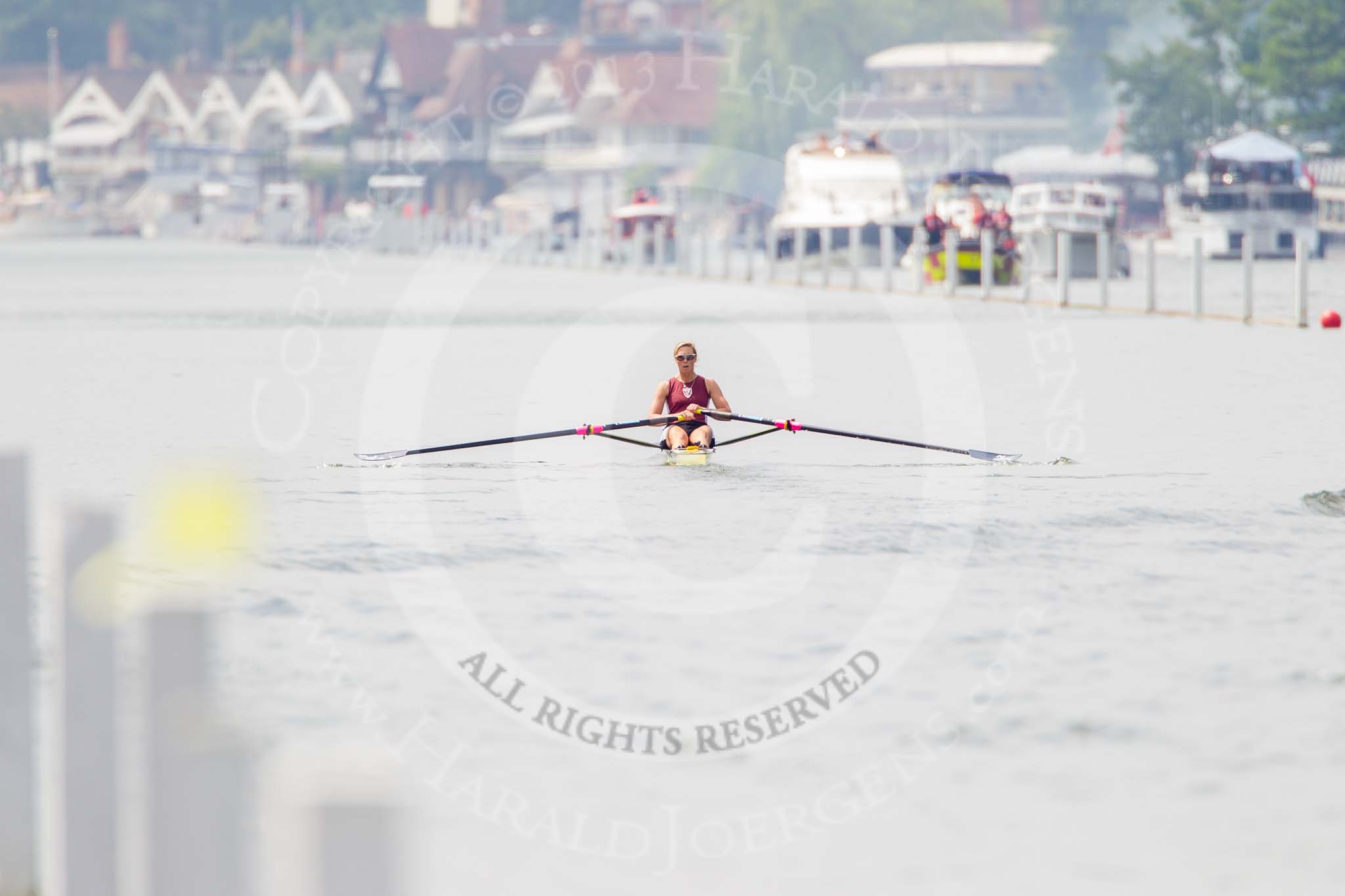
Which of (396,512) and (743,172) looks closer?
(396,512)

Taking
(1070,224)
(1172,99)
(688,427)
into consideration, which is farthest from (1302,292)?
(1172,99)

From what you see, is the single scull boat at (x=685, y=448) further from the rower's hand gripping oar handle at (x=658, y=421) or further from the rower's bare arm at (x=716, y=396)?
the rower's bare arm at (x=716, y=396)

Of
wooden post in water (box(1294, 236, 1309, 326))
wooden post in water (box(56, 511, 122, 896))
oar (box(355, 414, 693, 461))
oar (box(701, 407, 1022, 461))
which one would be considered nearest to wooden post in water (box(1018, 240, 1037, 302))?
wooden post in water (box(1294, 236, 1309, 326))

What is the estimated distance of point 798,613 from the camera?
441 inches

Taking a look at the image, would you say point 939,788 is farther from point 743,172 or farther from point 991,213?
point 743,172

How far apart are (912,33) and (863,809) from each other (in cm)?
14276

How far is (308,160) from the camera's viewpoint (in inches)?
6029

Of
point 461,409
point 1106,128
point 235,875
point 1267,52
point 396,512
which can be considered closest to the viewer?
point 235,875

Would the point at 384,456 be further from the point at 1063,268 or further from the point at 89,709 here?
the point at 1063,268

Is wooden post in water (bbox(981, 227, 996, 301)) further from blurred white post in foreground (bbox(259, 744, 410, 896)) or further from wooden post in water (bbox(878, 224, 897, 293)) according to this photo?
blurred white post in foreground (bbox(259, 744, 410, 896))

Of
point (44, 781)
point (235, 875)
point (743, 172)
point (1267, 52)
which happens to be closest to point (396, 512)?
point (44, 781)

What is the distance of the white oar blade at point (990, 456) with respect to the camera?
1727 centimetres

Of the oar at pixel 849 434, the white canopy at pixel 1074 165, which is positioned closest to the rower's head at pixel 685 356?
the oar at pixel 849 434

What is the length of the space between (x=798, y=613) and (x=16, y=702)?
18.4 feet
